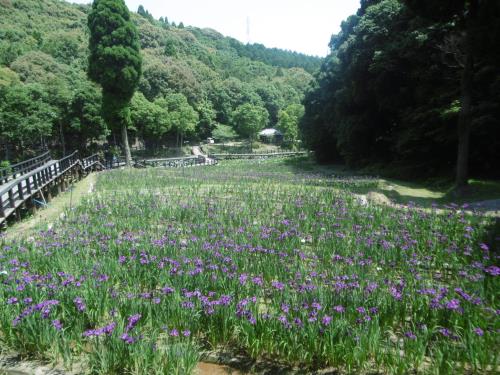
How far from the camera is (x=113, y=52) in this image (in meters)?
27.5

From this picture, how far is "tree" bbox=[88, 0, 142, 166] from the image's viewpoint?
1088 inches

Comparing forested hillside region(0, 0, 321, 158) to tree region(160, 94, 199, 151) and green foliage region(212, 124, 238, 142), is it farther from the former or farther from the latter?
green foliage region(212, 124, 238, 142)

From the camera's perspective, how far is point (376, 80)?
934 inches

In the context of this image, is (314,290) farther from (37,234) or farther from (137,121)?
(137,121)

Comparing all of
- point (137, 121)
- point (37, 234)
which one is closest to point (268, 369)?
point (37, 234)

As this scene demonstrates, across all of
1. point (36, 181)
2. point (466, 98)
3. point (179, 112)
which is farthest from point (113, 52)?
point (179, 112)

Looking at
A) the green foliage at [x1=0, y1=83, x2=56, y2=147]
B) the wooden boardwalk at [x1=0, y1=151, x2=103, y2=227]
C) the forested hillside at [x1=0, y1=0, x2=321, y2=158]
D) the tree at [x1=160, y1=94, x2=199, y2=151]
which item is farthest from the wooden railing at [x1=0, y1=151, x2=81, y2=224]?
the tree at [x1=160, y1=94, x2=199, y2=151]

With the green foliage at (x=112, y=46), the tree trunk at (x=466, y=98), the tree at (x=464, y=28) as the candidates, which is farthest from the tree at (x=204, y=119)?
Answer: the tree trunk at (x=466, y=98)

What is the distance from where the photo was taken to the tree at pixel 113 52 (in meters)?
27.6

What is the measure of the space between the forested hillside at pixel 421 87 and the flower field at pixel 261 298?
11153mm

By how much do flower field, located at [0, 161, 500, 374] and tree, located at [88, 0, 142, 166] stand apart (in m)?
23.3

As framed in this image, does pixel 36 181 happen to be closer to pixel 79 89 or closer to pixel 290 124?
pixel 79 89

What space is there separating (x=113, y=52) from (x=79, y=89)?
51.3 ft

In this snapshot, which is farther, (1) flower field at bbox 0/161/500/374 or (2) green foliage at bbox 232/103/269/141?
(2) green foliage at bbox 232/103/269/141
